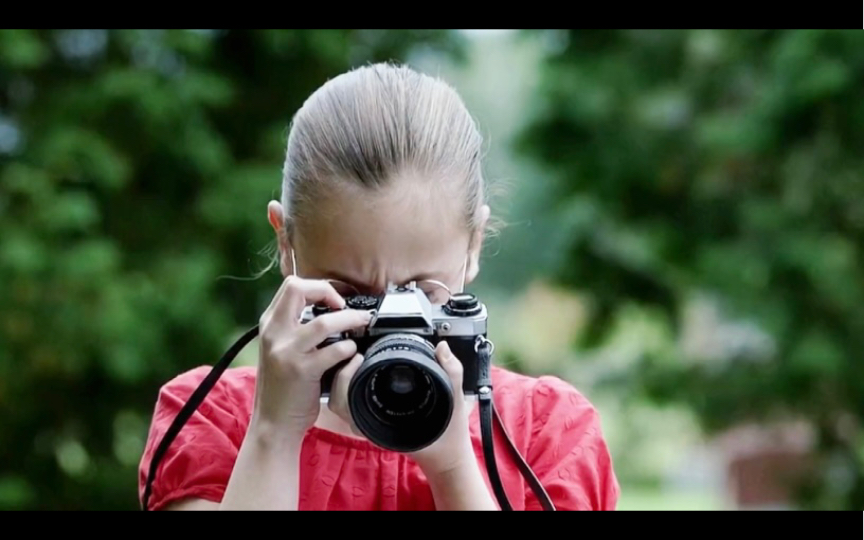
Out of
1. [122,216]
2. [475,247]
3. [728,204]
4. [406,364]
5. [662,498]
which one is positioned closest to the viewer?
[406,364]

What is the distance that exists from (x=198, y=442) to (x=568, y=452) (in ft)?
1.59

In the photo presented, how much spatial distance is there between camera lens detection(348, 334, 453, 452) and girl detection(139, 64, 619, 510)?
20mm

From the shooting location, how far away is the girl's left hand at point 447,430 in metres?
1.47

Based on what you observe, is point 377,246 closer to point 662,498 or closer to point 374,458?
point 374,458

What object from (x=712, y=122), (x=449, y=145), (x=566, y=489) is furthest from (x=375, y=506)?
(x=712, y=122)

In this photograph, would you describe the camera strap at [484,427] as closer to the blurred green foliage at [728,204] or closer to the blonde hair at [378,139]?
the blonde hair at [378,139]

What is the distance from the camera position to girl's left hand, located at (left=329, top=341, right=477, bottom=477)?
1470 millimetres

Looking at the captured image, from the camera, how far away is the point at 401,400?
4.80ft

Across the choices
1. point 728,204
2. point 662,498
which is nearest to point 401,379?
point 728,204

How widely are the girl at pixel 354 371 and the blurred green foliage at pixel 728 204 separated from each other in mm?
3725

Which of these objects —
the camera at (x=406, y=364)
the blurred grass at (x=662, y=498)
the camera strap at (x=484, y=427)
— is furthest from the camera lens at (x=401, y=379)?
the blurred grass at (x=662, y=498)

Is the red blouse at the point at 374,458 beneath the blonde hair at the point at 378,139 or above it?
beneath

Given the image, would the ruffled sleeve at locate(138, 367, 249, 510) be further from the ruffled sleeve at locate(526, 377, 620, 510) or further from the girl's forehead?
the ruffled sleeve at locate(526, 377, 620, 510)

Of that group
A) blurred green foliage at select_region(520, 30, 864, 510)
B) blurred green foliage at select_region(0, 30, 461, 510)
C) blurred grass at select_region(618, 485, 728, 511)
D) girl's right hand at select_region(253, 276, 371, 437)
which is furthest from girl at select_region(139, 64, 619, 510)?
blurred grass at select_region(618, 485, 728, 511)
